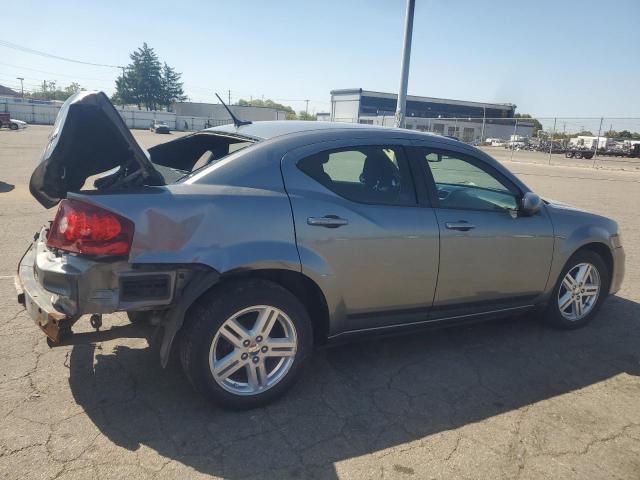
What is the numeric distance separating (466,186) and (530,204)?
533 mm

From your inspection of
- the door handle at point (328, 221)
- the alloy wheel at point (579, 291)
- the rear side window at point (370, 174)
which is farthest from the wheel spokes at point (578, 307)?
the door handle at point (328, 221)

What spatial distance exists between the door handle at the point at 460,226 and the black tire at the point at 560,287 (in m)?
1.22

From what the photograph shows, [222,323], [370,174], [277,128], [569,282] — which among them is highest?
[277,128]

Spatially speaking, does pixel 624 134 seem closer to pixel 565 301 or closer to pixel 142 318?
pixel 565 301

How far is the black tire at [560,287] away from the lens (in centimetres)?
429

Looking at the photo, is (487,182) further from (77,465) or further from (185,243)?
(77,465)

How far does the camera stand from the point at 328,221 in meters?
3.06

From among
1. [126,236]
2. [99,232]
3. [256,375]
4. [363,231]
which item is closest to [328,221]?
[363,231]

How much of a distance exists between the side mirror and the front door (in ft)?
0.18

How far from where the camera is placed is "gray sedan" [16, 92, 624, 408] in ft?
8.76

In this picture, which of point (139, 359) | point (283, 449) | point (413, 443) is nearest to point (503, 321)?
point (413, 443)

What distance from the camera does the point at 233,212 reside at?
2818 mm

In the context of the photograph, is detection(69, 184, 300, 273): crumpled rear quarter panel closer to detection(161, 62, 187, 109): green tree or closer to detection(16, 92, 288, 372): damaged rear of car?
detection(16, 92, 288, 372): damaged rear of car

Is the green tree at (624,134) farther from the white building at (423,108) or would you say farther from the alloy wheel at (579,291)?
the alloy wheel at (579,291)
